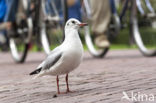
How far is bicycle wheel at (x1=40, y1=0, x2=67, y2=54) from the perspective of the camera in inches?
337

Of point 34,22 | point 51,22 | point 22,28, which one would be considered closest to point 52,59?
point 51,22

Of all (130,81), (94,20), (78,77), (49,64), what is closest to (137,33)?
(94,20)

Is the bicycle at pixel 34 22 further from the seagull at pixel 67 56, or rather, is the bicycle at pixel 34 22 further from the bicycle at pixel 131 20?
the seagull at pixel 67 56

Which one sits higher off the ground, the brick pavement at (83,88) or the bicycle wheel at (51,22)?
the bicycle wheel at (51,22)

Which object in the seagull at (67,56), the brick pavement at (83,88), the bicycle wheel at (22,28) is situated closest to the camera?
the brick pavement at (83,88)

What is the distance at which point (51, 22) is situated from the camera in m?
8.86

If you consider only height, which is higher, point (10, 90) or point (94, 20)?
point (94, 20)

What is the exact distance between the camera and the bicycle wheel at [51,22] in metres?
8.57

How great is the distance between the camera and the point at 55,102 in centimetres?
395

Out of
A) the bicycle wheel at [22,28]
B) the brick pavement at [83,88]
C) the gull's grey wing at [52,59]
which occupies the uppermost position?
the bicycle wheel at [22,28]

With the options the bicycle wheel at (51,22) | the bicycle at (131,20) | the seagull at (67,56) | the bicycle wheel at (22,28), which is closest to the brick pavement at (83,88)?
the seagull at (67,56)

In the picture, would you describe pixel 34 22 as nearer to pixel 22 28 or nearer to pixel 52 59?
pixel 22 28

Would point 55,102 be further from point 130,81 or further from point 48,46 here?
point 48,46

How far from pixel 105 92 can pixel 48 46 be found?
4.90 m
